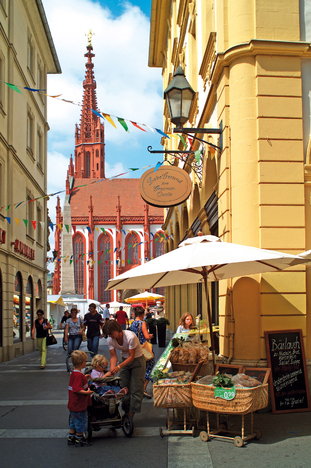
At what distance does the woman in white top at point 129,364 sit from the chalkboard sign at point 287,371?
73.9 inches

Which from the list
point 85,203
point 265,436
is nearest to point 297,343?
point 265,436

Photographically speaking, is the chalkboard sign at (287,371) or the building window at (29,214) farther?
the building window at (29,214)

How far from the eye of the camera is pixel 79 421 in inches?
228

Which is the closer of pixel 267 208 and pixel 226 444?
pixel 226 444

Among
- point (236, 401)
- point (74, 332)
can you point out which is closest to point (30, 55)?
point (74, 332)

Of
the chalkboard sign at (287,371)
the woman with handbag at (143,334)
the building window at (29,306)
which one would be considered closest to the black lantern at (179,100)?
the woman with handbag at (143,334)

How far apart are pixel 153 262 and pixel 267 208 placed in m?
2.22

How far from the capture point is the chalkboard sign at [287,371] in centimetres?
707

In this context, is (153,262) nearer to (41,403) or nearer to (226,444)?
(226,444)

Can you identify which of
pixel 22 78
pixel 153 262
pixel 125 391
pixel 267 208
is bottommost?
pixel 125 391

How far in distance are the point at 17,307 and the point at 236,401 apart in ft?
44.8

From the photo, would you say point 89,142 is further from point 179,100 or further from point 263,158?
point 263,158

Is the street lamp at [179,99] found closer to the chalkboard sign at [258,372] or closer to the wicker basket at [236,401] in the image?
the chalkboard sign at [258,372]

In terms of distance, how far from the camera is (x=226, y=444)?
5.61 metres
